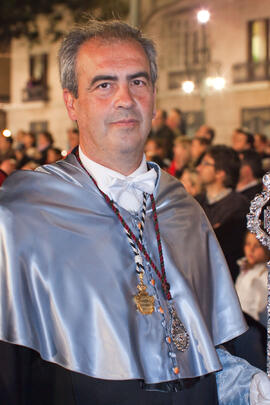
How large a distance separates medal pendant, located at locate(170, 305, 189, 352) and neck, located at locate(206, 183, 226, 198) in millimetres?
3287

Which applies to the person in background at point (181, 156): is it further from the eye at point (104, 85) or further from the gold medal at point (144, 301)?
the gold medal at point (144, 301)

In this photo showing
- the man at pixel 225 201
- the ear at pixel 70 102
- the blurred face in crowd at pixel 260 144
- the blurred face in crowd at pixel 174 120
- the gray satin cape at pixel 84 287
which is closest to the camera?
the gray satin cape at pixel 84 287

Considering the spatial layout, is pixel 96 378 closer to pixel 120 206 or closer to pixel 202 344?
pixel 202 344

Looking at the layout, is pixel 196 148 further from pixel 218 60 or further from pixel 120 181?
pixel 218 60

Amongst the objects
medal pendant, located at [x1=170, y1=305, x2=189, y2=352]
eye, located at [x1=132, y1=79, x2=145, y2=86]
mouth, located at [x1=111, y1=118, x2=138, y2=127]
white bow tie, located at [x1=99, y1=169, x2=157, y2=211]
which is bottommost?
medal pendant, located at [x1=170, y1=305, x2=189, y2=352]

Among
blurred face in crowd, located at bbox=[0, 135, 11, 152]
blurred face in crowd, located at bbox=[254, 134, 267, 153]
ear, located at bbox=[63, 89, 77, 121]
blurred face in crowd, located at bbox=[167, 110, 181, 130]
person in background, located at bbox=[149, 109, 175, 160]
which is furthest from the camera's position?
blurred face in crowd, located at bbox=[254, 134, 267, 153]

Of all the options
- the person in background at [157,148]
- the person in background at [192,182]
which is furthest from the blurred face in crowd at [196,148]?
the person in background at [192,182]

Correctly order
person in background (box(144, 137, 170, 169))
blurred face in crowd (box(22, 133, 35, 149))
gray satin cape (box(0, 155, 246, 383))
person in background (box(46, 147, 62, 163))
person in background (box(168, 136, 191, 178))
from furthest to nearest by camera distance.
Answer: blurred face in crowd (box(22, 133, 35, 149)) → person in background (box(46, 147, 62, 163)) → person in background (box(144, 137, 170, 169)) → person in background (box(168, 136, 191, 178)) → gray satin cape (box(0, 155, 246, 383))

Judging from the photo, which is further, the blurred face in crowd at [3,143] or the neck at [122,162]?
the blurred face in crowd at [3,143]

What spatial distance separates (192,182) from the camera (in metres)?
6.46

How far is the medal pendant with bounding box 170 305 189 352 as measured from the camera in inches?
96.1

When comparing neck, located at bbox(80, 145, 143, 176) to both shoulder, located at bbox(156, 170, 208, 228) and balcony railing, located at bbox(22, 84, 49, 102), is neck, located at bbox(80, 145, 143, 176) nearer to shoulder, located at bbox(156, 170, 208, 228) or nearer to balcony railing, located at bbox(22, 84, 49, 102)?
shoulder, located at bbox(156, 170, 208, 228)

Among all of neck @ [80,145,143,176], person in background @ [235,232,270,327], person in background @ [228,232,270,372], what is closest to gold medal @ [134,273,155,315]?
neck @ [80,145,143,176]

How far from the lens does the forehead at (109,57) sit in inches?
100
